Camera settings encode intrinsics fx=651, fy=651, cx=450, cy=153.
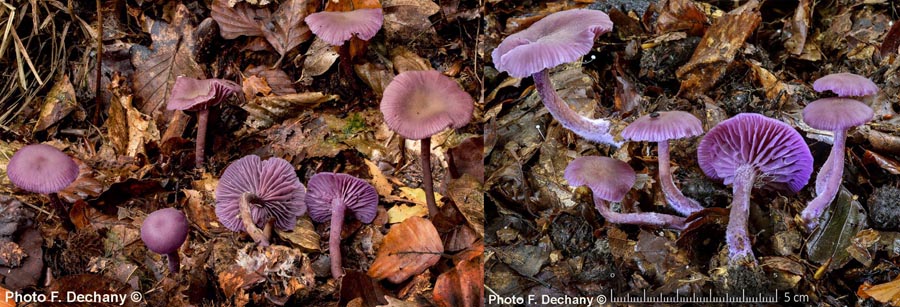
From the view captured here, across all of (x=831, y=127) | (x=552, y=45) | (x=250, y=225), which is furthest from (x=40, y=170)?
(x=831, y=127)

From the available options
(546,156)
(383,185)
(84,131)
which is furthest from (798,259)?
(84,131)

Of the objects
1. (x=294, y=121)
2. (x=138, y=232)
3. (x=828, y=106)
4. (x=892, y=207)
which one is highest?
(x=828, y=106)

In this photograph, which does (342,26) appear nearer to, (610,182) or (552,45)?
(552,45)

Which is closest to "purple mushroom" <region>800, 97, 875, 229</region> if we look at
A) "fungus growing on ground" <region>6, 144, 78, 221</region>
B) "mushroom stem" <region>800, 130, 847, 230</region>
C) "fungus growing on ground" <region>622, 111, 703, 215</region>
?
"mushroom stem" <region>800, 130, 847, 230</region>

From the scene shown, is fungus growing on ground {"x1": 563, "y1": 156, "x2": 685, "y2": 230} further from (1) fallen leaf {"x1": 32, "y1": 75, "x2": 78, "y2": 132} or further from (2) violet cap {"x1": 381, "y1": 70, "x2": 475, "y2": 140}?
(1) fallen leaf {"x1": 32, "y1": 75, "x2": 78, "y2": 132}

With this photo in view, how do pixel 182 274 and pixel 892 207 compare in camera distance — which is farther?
pixel 182 274

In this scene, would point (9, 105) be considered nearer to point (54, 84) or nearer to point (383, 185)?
point (54, 84)

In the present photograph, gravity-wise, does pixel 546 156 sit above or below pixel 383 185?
above
